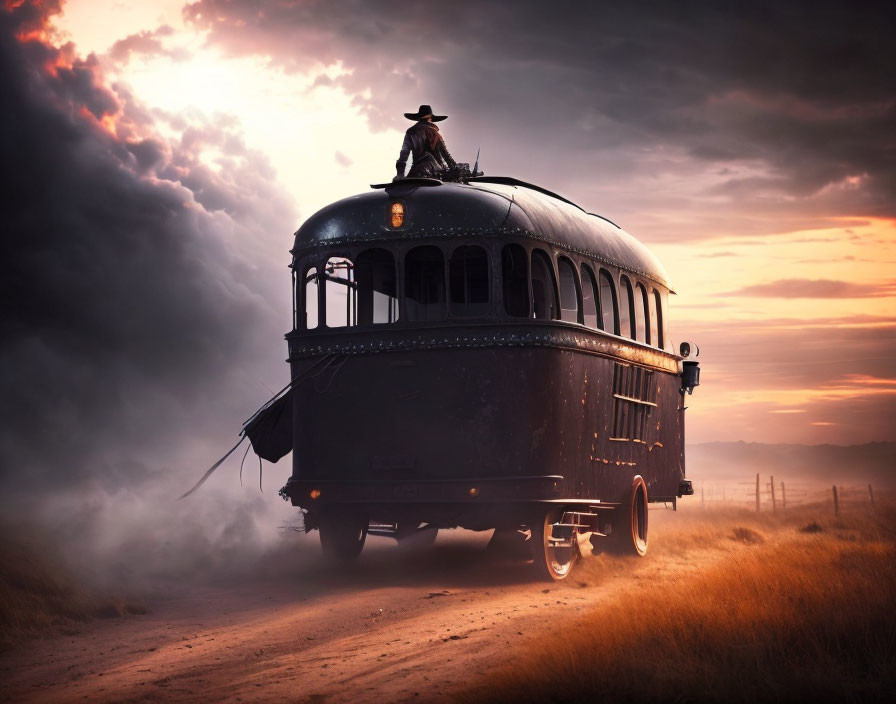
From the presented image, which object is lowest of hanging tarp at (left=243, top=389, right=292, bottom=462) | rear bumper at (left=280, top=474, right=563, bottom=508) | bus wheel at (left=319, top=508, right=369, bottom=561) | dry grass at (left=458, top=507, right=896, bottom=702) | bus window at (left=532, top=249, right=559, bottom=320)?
dry grass at (left=458, top=507, right=896, bottom=702)

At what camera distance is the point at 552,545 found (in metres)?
13.4

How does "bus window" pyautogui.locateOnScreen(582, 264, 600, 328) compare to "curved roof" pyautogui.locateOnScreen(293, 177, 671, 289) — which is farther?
"bus window" pyautogui.locateOnScreen(582, 264, 600, 328)

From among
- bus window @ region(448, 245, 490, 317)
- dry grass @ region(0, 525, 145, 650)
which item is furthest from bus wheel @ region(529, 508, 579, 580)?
dry grass @ region(0, 525, 145, 650)

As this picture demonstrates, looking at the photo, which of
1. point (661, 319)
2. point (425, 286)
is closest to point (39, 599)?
point (425, 286)

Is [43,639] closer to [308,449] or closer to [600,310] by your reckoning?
[308,449]

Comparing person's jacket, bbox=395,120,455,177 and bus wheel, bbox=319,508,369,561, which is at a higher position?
person's jacket, bbox=395,120,455,177

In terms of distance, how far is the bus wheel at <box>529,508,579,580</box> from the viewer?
1316cm

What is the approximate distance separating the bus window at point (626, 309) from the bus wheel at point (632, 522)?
216 cm

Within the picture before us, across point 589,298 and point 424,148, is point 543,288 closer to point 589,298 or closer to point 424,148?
point 589,298

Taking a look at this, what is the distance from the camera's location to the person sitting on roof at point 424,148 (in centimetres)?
1479

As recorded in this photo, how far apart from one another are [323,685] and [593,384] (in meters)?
7.20

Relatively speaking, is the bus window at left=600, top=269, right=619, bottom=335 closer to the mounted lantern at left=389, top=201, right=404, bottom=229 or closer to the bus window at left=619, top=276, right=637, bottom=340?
the bus window at left=619, top=276, right=637, bottom=340

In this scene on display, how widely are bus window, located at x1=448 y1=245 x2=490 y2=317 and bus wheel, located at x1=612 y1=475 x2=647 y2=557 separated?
4.33 metres

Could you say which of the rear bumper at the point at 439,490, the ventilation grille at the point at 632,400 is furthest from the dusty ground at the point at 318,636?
the ventilation grille at the point at 632,400
